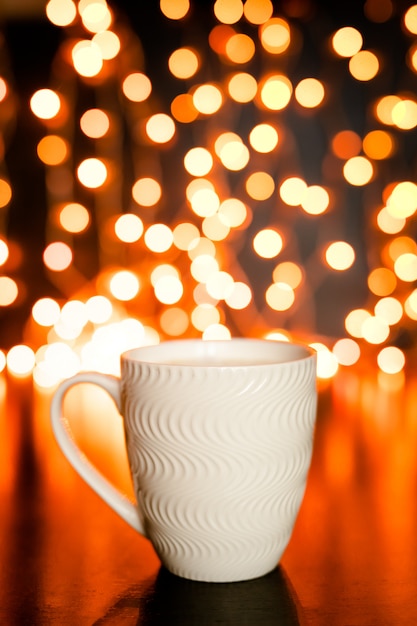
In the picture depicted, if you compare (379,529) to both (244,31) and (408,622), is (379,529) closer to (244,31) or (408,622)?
(408,622)

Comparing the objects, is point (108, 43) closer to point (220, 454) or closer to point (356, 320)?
point (356, 320)

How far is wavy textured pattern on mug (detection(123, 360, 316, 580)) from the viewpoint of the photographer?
0.40 m

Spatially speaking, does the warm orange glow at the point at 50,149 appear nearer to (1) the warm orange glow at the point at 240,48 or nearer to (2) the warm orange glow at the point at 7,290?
(2) the warm orange glow at the point at 7,290

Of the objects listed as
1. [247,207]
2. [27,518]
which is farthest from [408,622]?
[247,207]

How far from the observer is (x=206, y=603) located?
0.40 meters

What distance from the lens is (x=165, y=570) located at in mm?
450

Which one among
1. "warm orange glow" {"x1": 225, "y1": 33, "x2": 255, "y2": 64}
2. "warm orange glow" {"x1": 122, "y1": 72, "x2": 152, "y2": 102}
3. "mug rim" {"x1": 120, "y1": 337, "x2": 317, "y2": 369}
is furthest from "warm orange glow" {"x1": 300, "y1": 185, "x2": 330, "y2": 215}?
"mug rim" {"x1": 120, "y1": 337, "x2": 317, "y2": 369}

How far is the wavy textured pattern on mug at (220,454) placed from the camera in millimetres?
402

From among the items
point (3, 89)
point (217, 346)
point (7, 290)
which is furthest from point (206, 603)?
point (3, 89)

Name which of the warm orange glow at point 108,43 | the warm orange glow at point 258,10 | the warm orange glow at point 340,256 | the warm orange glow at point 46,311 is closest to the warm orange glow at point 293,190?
the warm orange glow at point 340,256

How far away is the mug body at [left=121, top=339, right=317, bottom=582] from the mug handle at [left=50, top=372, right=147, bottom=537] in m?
0.01

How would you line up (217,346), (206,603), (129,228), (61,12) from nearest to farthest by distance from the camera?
(206,603) < (217,346) < (61,12) < (129,228)

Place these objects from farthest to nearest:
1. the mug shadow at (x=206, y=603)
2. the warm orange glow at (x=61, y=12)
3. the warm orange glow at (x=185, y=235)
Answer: the warm orange glow at (x=185, y=235)
the warm orange glow at (x=61, y=12)
the mug shadow at (x=206, y=603)

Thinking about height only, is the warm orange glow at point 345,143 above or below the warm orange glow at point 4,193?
above
